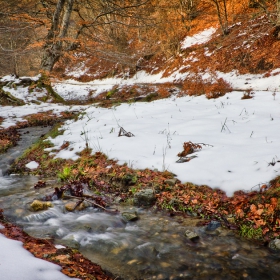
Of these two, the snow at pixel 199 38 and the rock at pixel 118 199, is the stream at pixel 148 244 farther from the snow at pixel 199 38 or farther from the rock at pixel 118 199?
the snow at pixel 199 38

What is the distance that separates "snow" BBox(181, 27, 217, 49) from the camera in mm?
21469

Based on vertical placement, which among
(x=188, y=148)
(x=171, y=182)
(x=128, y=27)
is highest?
(x=128, y=27)

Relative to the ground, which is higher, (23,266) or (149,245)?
(23,266)

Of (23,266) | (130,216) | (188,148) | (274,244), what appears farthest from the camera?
(188,148)

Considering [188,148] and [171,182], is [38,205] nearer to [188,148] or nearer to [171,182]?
[171,182]

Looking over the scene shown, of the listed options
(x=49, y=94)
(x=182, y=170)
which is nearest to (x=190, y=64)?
(x=49, y=94)

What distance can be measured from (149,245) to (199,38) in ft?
75.7

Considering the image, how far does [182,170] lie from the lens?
13.6 feet

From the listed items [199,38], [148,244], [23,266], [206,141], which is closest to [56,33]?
→ [206,141]

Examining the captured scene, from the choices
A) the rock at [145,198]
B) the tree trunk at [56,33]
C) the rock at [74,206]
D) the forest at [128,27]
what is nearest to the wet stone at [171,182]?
the rock at [145,198]

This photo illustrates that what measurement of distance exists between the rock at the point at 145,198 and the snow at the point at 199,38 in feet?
67.0

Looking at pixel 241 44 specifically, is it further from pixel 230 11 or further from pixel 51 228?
pixel 51 228

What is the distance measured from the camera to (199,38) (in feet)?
73.2

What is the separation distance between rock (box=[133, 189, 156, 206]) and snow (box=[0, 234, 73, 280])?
2030 millimetres
